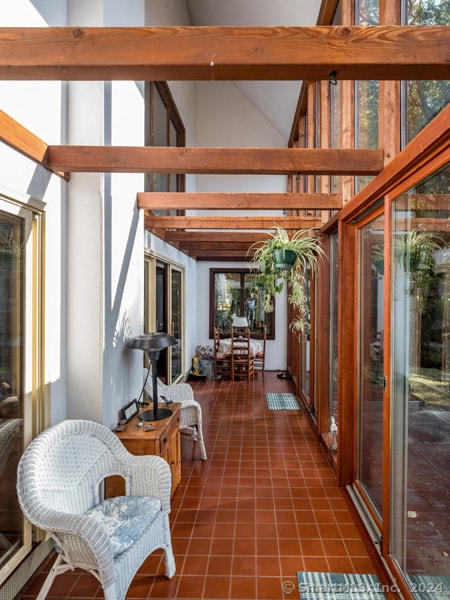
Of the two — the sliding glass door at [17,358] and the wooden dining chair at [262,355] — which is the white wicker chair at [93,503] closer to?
the sliding glass door at [17,358]

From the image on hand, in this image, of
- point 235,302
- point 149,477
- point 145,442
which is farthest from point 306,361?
point 149,477

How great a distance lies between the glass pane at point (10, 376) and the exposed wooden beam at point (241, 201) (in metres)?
1.59

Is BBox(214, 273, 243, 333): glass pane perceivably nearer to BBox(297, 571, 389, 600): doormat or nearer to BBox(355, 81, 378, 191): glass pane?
BBox(355, 81, 378, 191): glass pane

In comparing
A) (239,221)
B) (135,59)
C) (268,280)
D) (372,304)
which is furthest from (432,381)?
(239,221)

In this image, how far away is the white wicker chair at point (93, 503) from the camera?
1716 millimetres

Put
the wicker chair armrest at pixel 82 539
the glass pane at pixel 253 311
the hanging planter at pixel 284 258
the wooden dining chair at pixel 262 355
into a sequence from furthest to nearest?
1. the glass pane at pixel 253 311
2. the wooden dining chair at pixel 262 355
3. the hanging planter at pixel 284 258
4. the wicker chair armrest at pixel 82 539

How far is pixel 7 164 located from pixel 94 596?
7.61ft

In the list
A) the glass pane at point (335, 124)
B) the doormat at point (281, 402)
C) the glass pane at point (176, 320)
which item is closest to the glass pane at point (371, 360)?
the glass pane at point (335, 124)

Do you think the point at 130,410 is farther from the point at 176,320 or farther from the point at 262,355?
the point at 262,355

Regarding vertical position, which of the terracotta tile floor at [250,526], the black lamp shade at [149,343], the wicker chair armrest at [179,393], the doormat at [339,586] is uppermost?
the black lamp shade at [149,343]

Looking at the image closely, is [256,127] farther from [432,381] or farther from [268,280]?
[432,381]

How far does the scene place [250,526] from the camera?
2.63 m

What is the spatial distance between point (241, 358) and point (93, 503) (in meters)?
5.32

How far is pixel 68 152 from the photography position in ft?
7.54
